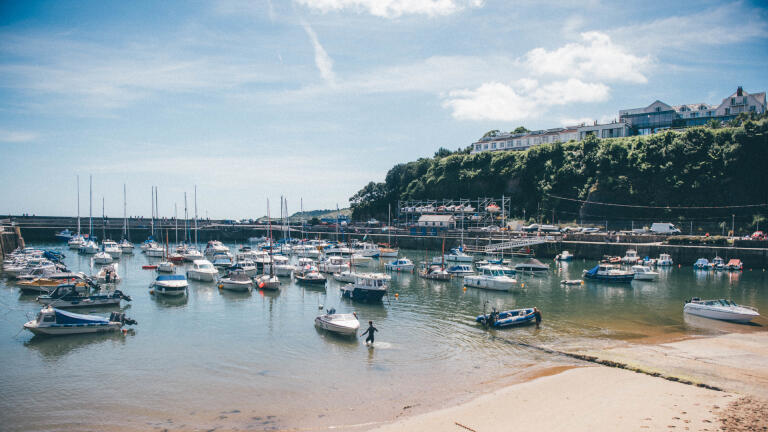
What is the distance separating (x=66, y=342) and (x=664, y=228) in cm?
8209

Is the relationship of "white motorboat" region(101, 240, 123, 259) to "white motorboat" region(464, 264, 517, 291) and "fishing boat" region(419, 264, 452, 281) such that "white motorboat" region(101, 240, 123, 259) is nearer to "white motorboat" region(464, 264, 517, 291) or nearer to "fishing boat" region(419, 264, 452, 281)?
"fishing boat" region(419, 264, 452, 281)

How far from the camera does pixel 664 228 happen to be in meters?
76.2

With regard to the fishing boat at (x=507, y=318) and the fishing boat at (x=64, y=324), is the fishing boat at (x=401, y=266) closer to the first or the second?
the fishing boat at (x=507, y=318)

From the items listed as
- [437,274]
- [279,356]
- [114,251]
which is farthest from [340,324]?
[114,251]

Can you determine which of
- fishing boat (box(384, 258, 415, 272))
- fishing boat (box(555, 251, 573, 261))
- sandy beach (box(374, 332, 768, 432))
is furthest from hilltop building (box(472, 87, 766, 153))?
sandy beach (box(374, 332, 768, 432))

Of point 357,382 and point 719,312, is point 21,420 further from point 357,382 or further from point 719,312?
point 719,312

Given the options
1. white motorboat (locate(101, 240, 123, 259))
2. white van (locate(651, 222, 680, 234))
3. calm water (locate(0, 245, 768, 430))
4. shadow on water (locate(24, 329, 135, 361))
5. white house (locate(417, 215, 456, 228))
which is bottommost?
calm water (locate(0, 245, 768, 430))

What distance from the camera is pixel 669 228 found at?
76000 millimetres

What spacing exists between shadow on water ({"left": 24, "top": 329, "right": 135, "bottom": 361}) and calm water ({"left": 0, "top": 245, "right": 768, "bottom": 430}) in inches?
4.2

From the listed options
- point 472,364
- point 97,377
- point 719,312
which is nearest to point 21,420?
point 97,377

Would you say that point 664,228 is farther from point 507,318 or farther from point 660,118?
point 507,318

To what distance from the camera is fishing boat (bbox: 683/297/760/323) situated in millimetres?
31234

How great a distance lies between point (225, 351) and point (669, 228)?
7602 cm

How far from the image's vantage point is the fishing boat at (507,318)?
2956cm
